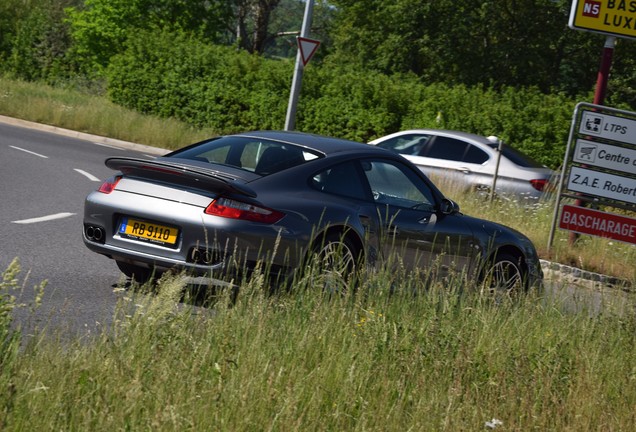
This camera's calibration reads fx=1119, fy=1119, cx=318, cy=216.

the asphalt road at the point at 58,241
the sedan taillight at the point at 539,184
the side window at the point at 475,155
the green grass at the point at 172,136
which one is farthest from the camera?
the side window at the point at 475,155

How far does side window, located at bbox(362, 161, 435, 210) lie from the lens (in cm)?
934

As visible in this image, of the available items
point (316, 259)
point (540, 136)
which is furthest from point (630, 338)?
point (540, 136)

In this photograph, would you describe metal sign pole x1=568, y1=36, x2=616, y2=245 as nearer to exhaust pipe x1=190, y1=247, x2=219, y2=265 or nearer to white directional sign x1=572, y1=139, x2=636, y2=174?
white directional sign x1=572, y1=139, x2=636, y2=174

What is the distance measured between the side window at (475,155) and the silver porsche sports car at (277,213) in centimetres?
853

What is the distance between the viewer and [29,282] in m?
8.59

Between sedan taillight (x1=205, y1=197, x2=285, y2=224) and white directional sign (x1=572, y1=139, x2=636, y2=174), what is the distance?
7.97 meters

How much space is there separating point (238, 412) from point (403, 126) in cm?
2445

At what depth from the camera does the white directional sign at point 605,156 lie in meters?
14.9

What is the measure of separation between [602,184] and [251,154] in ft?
24.4

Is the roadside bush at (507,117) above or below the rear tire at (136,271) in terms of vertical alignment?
above

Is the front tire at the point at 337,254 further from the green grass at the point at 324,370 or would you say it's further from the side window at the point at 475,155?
the side window at the point at 475,155

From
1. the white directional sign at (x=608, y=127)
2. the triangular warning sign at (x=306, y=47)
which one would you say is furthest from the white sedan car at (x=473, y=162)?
the triangular warning sign at (x=306, y=47)

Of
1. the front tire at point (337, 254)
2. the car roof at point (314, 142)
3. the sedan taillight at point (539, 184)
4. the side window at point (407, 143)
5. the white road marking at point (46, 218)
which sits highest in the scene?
the car roof at point (314, 142)

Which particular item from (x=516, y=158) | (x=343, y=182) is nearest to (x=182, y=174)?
(x=343, y=182)
